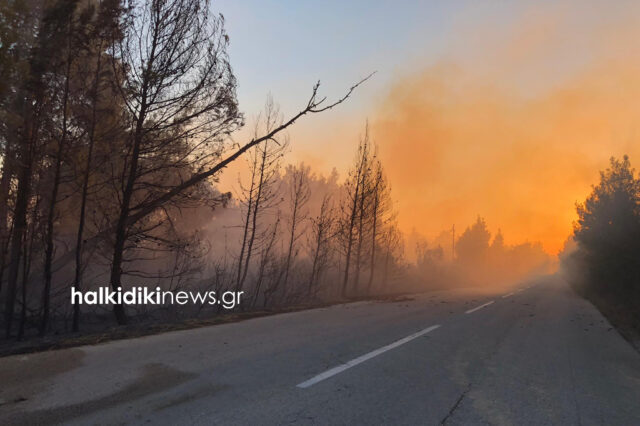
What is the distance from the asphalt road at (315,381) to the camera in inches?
133

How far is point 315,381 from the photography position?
4.33 m

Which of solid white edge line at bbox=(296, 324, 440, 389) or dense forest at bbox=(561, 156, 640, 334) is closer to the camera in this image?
solid white edge line at bbox=(296, 324, 440, 389)

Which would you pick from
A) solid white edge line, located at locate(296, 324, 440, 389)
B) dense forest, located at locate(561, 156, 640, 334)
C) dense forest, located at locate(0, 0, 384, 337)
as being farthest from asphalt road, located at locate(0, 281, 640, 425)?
dense forest, located at locate(561, 156, 640, 334)

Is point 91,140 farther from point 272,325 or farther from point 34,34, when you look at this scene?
point 272,325

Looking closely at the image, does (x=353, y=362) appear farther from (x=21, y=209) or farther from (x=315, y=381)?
(x=21, y=209)

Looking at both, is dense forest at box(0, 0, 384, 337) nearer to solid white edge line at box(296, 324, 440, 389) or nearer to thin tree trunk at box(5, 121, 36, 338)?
thin tree trunk at box(5, 121, 36, 338)

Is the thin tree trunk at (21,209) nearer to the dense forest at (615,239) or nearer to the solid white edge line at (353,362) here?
the solid white edge line at (353,362)

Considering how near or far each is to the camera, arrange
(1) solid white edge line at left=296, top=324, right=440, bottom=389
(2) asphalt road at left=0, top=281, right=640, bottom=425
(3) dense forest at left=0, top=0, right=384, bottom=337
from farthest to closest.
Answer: (3) dense forest at left=0, top=0, right=384, bottom=337
(1) solid white edge line at left=296, top=324, right=440, bottom=389
(2) asphalt road at left=0, top=281, right=640, bottom=425

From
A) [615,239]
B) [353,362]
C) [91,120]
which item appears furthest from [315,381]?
[615,239]

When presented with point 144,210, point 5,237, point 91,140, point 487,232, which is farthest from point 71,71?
point 487,232

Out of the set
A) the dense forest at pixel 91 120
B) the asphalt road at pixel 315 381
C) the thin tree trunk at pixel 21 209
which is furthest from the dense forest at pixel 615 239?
the thin tree trunk at pixel 21 209

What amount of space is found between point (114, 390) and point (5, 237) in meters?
7.64

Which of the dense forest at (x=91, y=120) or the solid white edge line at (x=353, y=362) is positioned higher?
the dense forest at (x=91, y=120)

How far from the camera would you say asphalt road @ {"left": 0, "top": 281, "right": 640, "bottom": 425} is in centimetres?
338
